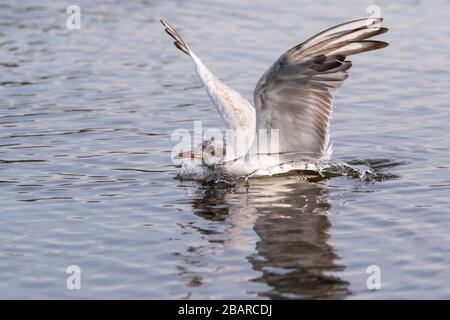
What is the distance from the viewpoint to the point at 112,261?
685 cm

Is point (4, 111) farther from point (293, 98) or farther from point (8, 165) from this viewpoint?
point (293, 98)

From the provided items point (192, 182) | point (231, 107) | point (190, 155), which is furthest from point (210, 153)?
point (231, 107)

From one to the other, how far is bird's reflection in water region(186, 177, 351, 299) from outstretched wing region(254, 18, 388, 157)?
0.54 m

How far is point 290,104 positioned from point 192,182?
132 cm

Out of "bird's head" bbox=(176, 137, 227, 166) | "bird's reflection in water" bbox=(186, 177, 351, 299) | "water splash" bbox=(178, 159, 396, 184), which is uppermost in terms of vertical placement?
"bird's head" bbox=(176, 137, 227, 166)

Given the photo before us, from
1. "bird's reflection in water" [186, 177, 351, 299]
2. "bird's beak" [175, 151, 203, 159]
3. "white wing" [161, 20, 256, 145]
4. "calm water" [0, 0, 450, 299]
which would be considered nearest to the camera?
"bird's reflection in water" [186, 177, 351, 299]

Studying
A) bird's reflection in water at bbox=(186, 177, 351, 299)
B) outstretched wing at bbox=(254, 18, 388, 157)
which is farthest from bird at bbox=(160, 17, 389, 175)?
bird's reflection in water at bbox=(186, 177, 351, 299)

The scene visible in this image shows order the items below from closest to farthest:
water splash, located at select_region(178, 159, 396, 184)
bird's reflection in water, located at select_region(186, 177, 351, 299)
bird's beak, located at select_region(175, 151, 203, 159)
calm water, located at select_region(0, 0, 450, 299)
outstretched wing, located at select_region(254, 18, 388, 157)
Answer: bird's reflection in water, located at select_region(186, 177, 351, 299)
calm water, located at select_region(0, 0, 450, 299)
outstretched wing, located at select_region(254, 18, 388, 157)
water splash, located at select_region(178, 159, 396, 184)
bird's beak, located at select_region(175, 151, 203, 159)

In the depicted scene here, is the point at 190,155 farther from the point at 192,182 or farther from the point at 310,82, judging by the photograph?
the point at 310,82

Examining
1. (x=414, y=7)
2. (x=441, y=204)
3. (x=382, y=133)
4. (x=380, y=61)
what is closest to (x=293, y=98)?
(x=441, y=204)

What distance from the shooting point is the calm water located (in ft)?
21.7

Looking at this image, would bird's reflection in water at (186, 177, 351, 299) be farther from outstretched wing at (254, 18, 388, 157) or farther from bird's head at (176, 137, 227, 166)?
outstretched wing at (254, 18, 388, 157)

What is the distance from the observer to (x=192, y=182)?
29.7ft

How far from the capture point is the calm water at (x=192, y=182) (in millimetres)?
6621
